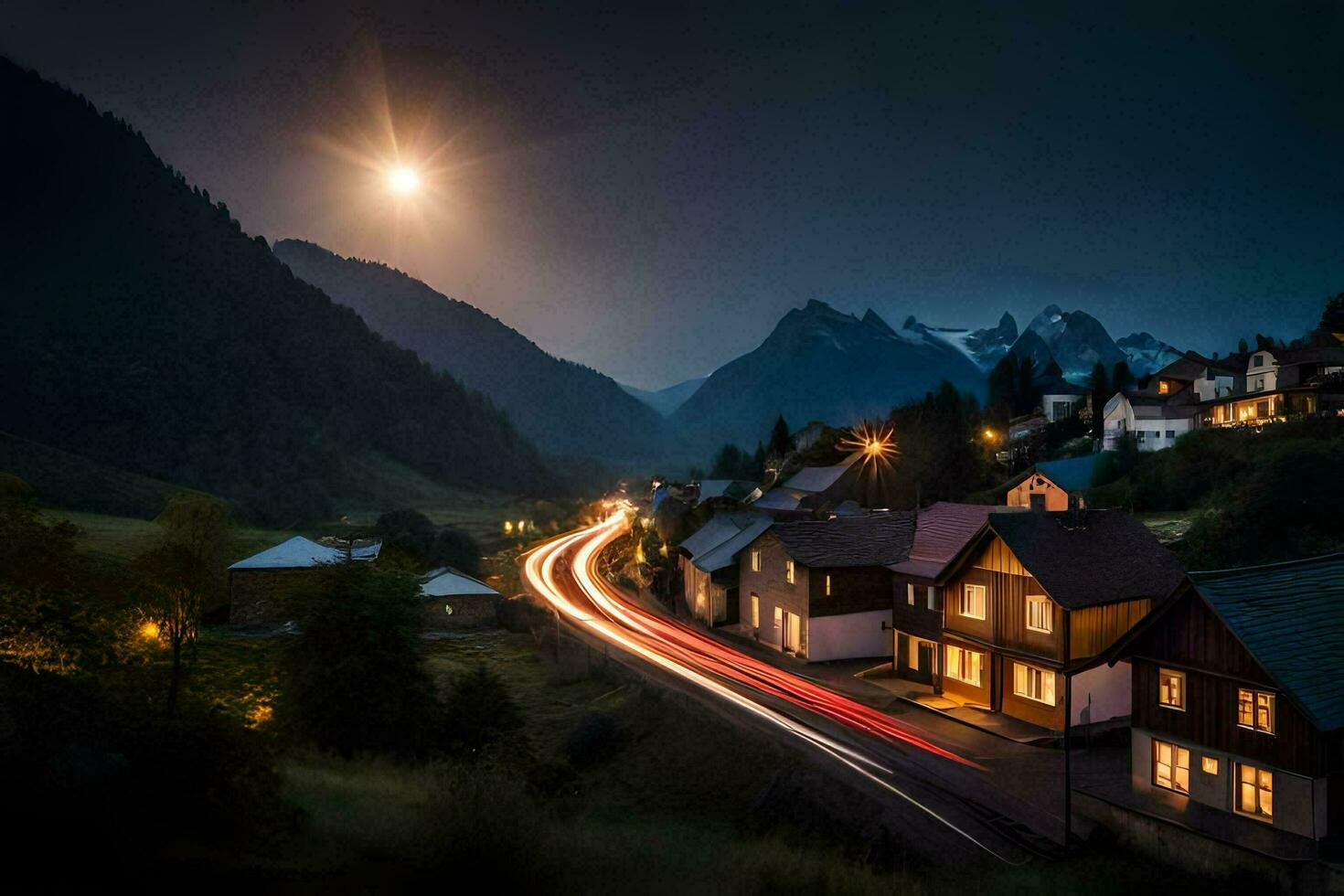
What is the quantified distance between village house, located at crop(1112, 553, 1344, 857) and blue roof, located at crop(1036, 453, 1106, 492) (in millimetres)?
49159

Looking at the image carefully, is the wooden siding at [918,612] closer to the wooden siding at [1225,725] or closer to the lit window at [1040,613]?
the lit window at [1040,613]

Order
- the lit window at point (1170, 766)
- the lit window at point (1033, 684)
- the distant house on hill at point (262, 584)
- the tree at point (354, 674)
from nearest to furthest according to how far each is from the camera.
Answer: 1. the lit window at point (1170, 766)
2. the tree at point (354, 674)
3. the lit window at point (1033, 684)
4. the distant house on hill at point (262, 584)

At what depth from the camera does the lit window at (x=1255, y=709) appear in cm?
1853

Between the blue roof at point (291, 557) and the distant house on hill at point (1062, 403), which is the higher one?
the distant house on hill at point (1062, 403)

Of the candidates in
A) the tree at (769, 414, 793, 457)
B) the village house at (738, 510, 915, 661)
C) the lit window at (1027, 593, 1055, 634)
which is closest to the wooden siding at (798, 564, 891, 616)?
the village house at (738, 510, 915, 661)

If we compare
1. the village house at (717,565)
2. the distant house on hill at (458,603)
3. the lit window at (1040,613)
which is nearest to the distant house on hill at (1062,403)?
→ the village house at (717,565)

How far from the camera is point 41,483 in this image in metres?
109

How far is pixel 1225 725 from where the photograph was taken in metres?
19.5

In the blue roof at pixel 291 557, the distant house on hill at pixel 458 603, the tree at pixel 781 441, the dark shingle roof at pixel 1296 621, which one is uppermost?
the tree at pixel 781 441

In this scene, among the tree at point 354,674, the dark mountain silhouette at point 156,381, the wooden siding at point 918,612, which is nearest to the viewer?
the tree at point 354,674

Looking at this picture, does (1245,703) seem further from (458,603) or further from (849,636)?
(458,603)

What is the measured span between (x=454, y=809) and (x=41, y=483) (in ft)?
424

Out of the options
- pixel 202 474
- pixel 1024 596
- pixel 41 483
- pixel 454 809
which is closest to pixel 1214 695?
pixel 1024 596

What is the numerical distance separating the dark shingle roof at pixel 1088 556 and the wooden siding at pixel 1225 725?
16.9ft
